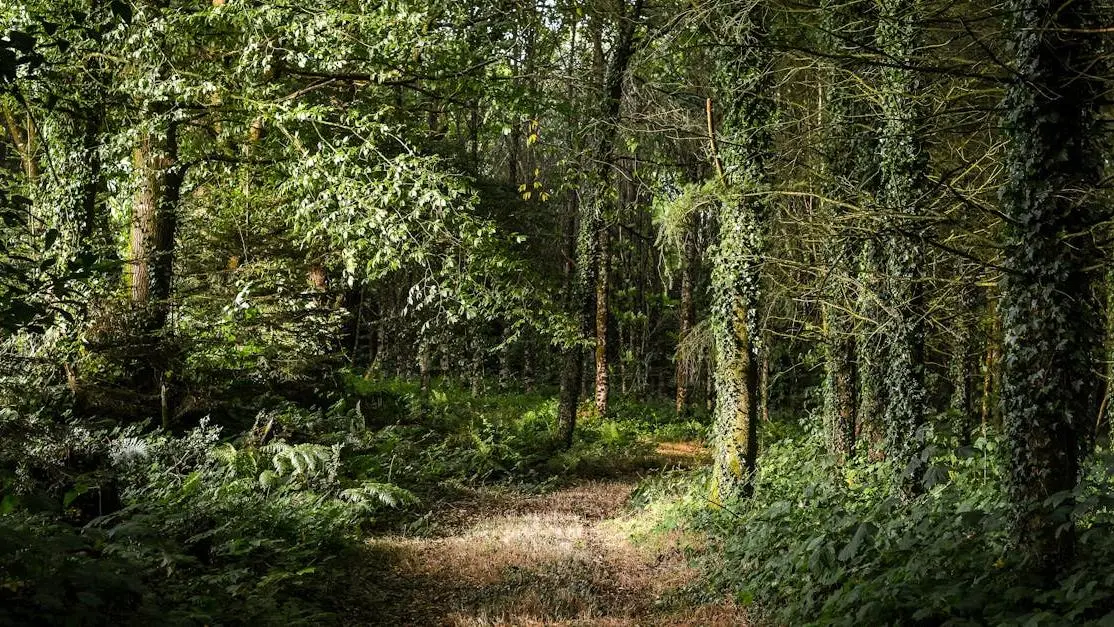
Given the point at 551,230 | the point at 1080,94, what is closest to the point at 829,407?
the point at 1080,94

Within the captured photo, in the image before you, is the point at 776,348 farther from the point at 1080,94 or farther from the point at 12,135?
the point at 12,135

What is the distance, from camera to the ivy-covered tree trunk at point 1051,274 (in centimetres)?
476

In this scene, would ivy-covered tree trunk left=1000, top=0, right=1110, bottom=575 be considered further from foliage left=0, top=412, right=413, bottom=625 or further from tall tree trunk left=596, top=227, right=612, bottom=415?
tall tree trunk left=596, top=227, right=612, bottom=415

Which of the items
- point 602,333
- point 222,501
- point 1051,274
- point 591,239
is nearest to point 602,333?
point 602,333

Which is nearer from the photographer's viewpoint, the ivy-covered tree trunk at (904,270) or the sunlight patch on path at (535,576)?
the sunlight patch on path at (535,576)

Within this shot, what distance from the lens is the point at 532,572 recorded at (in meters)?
7.61

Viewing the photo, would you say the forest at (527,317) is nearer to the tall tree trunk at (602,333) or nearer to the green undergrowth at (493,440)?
the green undergrowth at (493,440)

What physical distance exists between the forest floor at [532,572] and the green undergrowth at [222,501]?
0.55 m

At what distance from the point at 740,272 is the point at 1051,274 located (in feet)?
16.3

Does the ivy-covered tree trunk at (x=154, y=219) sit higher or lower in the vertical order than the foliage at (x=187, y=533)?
higher

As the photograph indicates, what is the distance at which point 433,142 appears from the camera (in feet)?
65.9

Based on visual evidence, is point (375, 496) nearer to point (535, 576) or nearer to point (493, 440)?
point (535, 576)

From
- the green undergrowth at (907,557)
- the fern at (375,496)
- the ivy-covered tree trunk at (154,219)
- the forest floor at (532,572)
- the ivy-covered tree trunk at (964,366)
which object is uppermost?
the ivy-covered tree trunk at (154,219)

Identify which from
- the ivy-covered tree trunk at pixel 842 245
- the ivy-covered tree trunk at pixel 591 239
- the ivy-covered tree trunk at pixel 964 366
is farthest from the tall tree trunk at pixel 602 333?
the ivy-covered tree trunk at pixel 964 366
